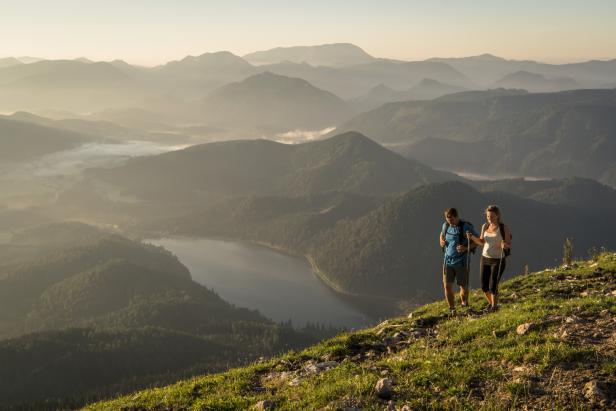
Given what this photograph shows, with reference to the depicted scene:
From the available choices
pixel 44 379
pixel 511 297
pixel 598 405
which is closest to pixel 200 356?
pixel 44 379

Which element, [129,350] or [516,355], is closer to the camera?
[516,355]

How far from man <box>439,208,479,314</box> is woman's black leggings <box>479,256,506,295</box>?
77 centimetres

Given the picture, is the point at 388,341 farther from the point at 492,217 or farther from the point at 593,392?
the point at 593,392

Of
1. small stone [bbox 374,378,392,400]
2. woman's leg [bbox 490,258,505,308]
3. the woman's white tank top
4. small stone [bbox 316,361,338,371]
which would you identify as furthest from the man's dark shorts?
small stone [bbox 374,378,392,400]

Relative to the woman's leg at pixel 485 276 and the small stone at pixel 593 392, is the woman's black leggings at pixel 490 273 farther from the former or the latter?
the small stone at pixel 593 392

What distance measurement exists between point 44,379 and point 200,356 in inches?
2064

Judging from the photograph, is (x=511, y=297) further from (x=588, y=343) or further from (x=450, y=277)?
(x=588, y=343)

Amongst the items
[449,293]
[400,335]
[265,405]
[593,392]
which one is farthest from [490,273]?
[265,405]

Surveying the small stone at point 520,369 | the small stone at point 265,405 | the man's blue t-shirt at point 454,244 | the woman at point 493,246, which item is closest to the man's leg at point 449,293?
the man's blue t-shirt at point 454,244

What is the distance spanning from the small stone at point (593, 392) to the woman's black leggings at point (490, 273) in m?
9.83

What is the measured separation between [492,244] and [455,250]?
6.58ft

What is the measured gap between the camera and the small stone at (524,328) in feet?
63.4

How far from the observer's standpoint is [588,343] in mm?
17375

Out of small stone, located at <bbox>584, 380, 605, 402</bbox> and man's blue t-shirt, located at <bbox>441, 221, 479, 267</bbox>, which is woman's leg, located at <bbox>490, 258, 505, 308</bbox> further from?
small stone, located at <bbox>584, 380, 605, 402</bbox>
